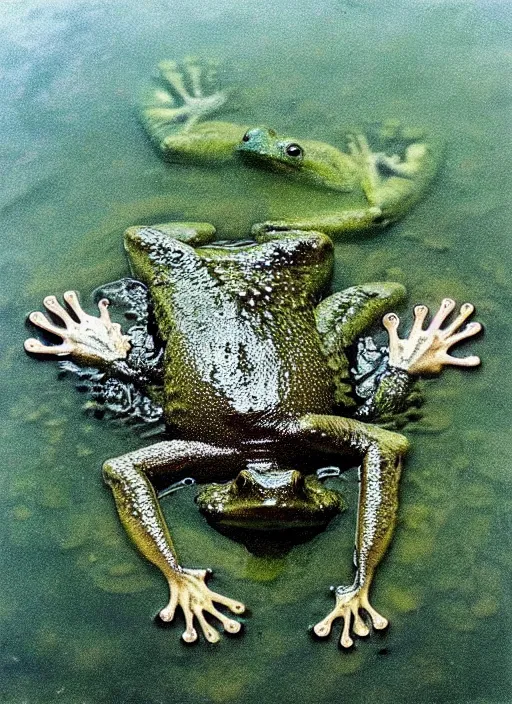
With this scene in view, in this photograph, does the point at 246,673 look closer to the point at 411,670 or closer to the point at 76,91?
the point at 411,670

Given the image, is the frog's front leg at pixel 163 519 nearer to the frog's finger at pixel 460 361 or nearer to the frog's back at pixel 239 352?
the frog's back at pixel 239 352

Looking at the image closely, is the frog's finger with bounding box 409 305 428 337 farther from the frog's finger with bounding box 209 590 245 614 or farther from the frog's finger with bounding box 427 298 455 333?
the frog's finger with bounding box 209 590 245 614

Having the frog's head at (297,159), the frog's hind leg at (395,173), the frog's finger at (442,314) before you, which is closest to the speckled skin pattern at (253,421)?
the frog's finger at (442,314)

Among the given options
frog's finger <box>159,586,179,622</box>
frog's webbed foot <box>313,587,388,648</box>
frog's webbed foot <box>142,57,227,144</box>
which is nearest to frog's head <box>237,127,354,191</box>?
frog's webbed foot <box>142,57,227,144</box>

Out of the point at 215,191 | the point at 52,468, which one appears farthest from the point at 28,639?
the point at 215,191

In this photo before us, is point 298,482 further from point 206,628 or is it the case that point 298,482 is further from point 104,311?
point 104,311
